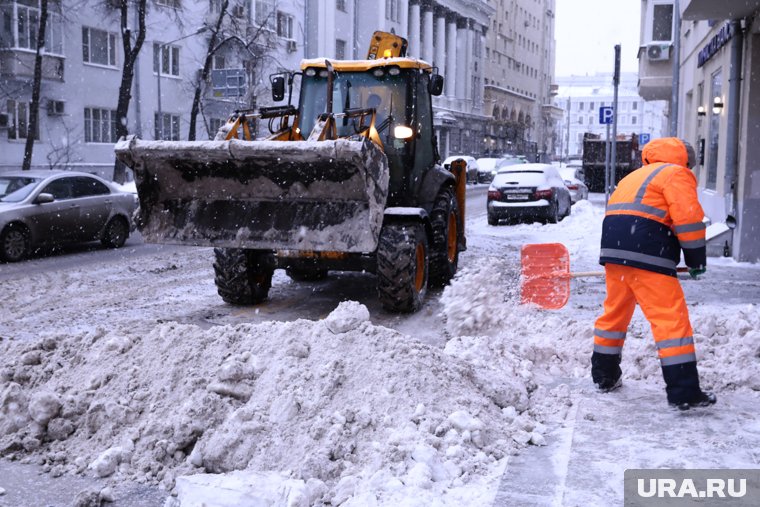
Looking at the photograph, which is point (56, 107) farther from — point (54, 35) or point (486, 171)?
point (486, 171)

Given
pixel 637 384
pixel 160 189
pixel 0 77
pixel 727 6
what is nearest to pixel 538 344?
pixel 637 384

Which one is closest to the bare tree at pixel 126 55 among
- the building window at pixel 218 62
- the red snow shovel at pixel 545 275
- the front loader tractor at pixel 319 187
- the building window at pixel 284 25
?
the building window at pixel 218 62

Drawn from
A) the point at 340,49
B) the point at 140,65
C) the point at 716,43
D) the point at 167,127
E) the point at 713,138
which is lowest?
the point at 713,138

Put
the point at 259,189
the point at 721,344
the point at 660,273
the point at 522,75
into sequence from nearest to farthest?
the point at 660,273, the point at 721,344, the point at 259,189, the point at 522,75

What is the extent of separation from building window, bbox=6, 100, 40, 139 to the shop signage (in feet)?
69.2

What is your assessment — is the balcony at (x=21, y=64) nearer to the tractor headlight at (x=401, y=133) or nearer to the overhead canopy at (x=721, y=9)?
the overhead canopy at (x=721, y=9)

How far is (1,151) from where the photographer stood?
27.6m

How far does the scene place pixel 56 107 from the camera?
29625 millimetres

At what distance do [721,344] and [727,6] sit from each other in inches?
303

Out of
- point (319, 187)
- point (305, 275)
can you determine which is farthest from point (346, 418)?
point (305, 275)

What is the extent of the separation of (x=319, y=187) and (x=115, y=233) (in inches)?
304

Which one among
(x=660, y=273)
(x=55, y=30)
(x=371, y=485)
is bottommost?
(x=371, y=485)

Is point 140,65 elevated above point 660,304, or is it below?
above

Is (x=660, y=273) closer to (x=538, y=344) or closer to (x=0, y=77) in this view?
(x=538, y=344)
